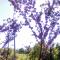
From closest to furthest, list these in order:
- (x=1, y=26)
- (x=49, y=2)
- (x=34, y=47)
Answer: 1. (x=49, y=2)
2. (x=1, y=26)
3. (x=34, y=47)

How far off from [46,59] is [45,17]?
11.7 metres

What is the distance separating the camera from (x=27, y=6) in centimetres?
3434

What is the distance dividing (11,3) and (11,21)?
418 cm

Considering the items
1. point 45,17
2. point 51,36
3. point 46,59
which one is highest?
point 45,17

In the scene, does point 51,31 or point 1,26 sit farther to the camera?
point 1,26

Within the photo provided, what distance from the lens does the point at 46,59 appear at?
44.3 meters

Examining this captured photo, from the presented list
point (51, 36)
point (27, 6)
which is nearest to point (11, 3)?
point (27, 6)

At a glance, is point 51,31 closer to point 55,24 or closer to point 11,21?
point 55,24

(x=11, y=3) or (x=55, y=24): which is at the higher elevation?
(x=11, y=3)

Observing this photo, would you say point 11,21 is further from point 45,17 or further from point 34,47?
point 34,47

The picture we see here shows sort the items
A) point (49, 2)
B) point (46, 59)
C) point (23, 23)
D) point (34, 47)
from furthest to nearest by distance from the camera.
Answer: point (34, 47), point (46, 59), point (23, 23), point (49, 2)

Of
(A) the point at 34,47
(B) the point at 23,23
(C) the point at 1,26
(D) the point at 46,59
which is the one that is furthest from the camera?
(A) the point at 34,47

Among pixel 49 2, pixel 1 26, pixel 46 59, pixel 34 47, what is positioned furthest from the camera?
pixel 34 47

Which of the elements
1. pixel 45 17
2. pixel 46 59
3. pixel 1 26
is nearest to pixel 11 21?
pixel 1 26
